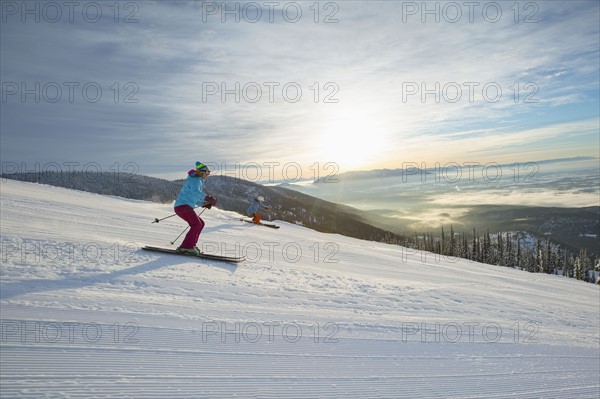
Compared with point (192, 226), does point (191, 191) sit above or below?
above

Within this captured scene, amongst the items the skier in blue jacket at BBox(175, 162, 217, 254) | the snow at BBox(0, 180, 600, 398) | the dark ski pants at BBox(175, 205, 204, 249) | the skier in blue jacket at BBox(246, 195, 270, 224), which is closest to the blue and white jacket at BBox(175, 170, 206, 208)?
the skier in blue jacket at BBox(175, 162, 217, 254)

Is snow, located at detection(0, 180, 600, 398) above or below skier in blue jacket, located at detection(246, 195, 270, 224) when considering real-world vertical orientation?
below

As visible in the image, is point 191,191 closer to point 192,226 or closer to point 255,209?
point 192,226

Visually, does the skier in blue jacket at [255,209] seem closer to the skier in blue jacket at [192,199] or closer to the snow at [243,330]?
the snow at [243,330]

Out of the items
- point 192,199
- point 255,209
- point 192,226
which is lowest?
point 192,226

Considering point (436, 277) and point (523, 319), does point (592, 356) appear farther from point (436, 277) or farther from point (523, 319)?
Answer: point (436, 277)

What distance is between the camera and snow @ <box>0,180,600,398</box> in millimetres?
3410

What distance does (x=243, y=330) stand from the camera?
4594mm

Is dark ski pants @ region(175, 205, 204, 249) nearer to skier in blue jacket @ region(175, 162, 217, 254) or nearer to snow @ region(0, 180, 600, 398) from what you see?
skier in blue jacket @ region(175, 162, 217, 254)

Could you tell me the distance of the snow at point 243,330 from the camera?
11.2 feet

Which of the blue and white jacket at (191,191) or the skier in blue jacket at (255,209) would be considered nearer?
the blue and white jacket at (191,191)

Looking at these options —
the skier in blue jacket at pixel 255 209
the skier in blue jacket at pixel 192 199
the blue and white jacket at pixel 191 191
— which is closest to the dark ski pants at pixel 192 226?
the skier in blue jacket at pixel 192 199

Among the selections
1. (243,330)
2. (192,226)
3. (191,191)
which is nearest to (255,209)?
(192,226)

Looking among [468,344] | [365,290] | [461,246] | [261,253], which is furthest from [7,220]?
[461,246]
